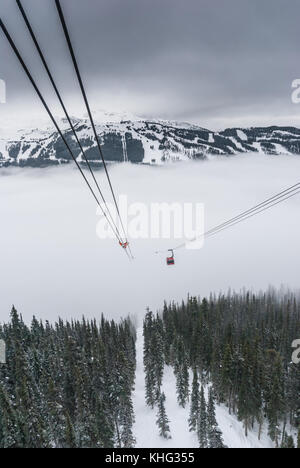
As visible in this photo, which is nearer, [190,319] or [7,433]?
[7,433]

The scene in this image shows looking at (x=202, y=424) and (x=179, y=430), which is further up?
(x=202, y=424)

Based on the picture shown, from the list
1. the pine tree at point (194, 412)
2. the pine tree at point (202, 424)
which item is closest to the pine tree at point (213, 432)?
the pine tree at point (202, 424)

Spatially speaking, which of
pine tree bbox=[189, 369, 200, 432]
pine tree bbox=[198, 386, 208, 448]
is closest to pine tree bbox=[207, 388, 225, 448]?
pine tree bbox=[198, 386, 208, 448]

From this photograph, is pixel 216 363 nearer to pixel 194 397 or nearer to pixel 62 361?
pixel 194 397

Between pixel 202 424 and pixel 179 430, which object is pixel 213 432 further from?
pixel 179 430

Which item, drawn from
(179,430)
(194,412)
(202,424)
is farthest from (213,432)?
(179,430)

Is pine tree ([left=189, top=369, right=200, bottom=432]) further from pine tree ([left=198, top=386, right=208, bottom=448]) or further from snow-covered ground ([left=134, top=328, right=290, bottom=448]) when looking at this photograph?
pine tree ([left=198, top=386, right=208, bottom=448])

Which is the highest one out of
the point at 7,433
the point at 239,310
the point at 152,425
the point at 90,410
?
the point at 7,433

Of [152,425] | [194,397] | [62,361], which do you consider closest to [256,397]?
[194,397]

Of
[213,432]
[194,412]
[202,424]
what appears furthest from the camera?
[194,412]

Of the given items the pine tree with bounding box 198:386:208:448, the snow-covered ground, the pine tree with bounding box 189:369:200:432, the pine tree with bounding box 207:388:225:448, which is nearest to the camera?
the pine tree with bounding box 207:388:225:448

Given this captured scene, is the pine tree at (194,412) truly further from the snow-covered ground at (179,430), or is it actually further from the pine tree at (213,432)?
the pine tree at (213,432)
